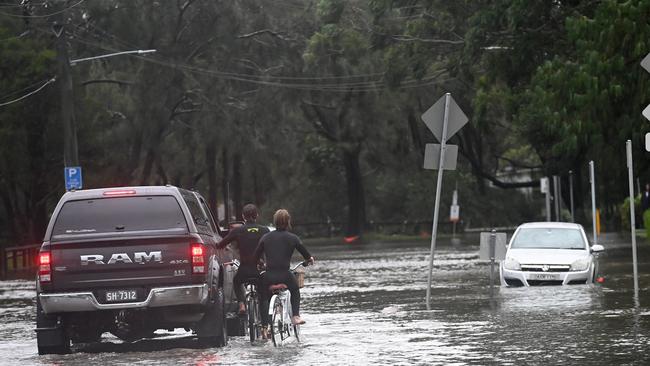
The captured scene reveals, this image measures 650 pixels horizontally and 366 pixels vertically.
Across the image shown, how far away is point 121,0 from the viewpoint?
179ft

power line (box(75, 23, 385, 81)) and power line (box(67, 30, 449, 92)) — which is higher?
power line (box(75, 23, 385, 81))

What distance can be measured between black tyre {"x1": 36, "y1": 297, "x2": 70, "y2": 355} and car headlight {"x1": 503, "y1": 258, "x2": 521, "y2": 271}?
12.4 metres

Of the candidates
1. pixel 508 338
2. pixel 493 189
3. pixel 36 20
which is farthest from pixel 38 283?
pixel 493 189

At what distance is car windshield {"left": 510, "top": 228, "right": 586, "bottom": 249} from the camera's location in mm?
28359

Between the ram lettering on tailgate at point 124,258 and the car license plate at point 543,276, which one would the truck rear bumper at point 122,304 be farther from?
the car license plate at point 543,276

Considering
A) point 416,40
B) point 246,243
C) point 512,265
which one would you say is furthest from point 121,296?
point 416,40

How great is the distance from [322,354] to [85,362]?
252 centimetres

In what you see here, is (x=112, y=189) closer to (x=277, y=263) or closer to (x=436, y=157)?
(x=277, y=263)

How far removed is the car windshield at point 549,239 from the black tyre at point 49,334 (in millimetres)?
13459

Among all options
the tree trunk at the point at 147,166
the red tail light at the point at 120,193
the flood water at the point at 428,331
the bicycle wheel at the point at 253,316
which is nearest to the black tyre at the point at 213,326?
the flood water at the point at 428,331

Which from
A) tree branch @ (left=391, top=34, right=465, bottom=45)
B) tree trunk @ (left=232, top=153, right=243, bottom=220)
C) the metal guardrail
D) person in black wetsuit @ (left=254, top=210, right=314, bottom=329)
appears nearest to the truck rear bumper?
person in black wetsuit @ (left=254, top=210, right=314, bottom=329)

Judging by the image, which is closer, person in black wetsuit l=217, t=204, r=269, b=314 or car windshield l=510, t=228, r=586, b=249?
person in black wetsuit l=217, t=204, r=269, b=314

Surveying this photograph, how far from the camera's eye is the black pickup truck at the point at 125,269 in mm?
16172

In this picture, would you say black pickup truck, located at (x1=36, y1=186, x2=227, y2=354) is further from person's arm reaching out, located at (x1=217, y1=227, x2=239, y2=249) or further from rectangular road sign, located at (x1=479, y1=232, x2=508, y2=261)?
rectangular road sign, located at (x1=479, y1=232, x2=508, y2=261)
